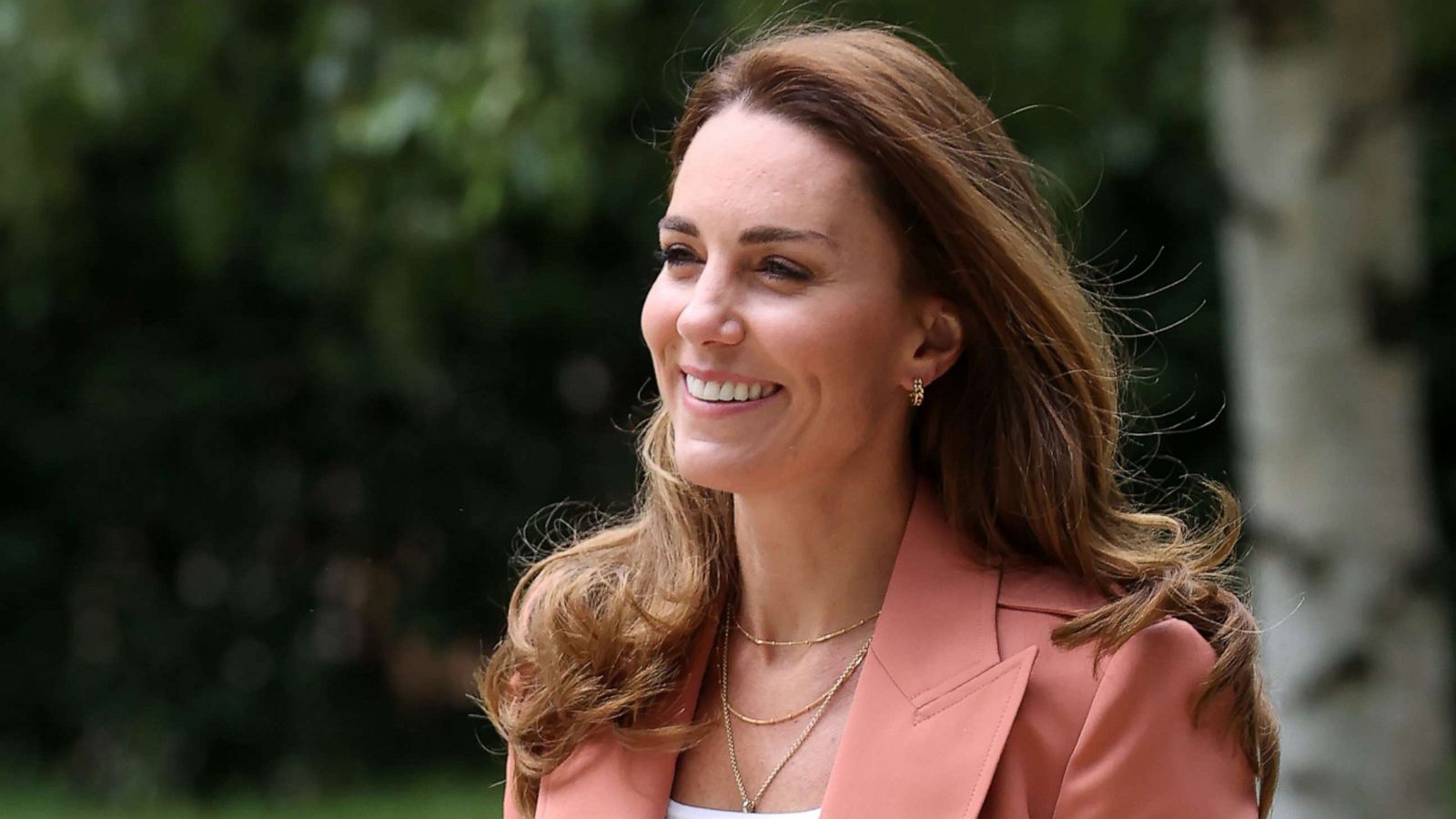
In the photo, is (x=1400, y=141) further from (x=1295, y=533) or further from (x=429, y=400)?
(x=429, y=400)

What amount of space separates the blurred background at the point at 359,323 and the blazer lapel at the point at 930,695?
4.48 ft

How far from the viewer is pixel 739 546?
8.43 feet

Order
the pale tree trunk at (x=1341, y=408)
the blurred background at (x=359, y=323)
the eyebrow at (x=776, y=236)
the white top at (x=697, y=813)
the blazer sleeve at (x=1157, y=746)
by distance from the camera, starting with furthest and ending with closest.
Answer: the blurred background at (x=359, y=323), the pale tree trunk at (x=1341, y=408), the white top at (x=697, y=813), the eyebrow at (x=776, y=236), the blazer sleeve at (x=1157, y=746)

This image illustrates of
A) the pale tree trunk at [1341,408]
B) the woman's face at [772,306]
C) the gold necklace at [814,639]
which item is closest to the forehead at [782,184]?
the woman's face at [772,306]

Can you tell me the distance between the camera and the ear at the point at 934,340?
238cm

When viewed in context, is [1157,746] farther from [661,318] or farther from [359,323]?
[359,323]

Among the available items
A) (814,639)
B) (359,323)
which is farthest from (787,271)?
(359,323)

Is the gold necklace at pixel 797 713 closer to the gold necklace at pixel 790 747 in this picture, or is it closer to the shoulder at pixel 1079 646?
the gold necklace at pixel 790 747

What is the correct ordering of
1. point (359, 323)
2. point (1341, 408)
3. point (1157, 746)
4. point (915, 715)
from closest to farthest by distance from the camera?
1. point (1157, 746)
2. point (915, 715)
3. point (1341, 408)
4. point (359, 323)

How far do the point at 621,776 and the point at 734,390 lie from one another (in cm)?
51

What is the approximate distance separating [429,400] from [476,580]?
82cm

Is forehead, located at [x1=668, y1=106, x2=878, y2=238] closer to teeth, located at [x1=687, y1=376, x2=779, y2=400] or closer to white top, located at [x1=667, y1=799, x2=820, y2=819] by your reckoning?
teeth, located at [x1=687, y1=376, x2=779, y2=400]

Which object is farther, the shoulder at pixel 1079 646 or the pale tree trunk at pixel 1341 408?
the pale tree trunk at pixel 1341 408

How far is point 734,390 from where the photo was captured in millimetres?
2307
